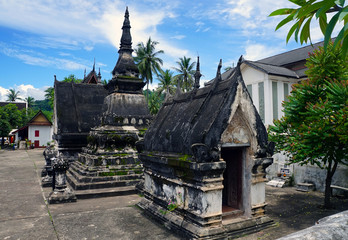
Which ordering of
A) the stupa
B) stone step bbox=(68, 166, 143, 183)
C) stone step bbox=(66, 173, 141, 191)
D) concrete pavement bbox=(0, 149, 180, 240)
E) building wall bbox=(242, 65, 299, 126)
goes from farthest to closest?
building wall bbox=(242, 65, 299, 126) < the stupa < stone step bbox=(68, 166, 143, 183) < stone step bbox=(66, 173, 141, 191) < concrete pavement bbox=(0, 149, 180, 240)

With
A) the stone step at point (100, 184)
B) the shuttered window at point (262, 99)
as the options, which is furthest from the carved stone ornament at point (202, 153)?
the shuttered window at point (262, 99)

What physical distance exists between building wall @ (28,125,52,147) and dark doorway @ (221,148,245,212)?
120 feet

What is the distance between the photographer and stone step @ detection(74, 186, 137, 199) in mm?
9258

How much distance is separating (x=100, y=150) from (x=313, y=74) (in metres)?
8.37

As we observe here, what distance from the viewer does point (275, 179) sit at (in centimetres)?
1210

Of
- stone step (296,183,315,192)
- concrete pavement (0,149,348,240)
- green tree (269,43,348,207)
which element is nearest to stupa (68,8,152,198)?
concrete pavement (0,149,348,240)

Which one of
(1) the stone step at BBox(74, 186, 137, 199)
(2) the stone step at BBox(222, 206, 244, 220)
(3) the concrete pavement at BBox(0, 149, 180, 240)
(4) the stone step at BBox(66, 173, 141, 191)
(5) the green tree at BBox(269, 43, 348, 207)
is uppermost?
(5) the green tree at BBox(269, 43, 348, 207)

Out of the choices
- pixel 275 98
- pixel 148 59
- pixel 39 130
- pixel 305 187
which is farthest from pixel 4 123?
pixel 305 187

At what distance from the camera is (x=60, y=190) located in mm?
8758

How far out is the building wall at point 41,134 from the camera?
37366mm

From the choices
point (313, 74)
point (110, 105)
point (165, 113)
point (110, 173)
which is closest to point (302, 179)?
point (313, 74)

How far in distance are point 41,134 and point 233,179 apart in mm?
37412

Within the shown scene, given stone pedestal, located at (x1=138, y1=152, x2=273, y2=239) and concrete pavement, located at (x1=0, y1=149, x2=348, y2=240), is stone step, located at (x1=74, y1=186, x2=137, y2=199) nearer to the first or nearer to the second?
concrete pavement, located at (x1=0, y1=149, x2=348, y2=240)

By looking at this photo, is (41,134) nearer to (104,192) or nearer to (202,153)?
(104,192)
